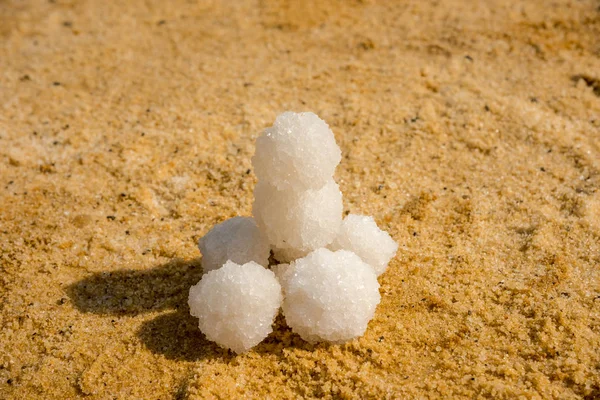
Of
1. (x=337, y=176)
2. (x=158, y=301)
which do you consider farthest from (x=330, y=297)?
(x=337, y=176)

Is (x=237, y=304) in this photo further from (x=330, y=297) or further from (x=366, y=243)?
(x=366, y=243)

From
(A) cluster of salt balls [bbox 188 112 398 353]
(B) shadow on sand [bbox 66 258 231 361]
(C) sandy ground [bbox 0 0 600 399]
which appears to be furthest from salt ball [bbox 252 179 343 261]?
(B) shadow on sand [bbox 66 258 231 361]

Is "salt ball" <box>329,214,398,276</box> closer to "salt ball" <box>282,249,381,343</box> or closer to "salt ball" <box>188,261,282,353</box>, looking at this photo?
"salt ball" <box>282,249,381,343</box>

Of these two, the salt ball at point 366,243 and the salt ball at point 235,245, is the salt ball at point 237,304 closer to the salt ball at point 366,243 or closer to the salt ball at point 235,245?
the salt ball at point 235,245

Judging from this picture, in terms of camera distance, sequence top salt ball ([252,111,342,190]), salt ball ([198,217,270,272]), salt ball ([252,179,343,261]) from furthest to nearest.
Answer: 1. salt ball ([198,217,270,272])
2. salt ball ([252,179,343,261])
3. top salt ball ([252,111,342,190])

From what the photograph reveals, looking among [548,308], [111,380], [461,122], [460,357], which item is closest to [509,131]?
[461,122]

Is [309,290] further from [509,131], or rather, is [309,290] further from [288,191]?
[509,131]
